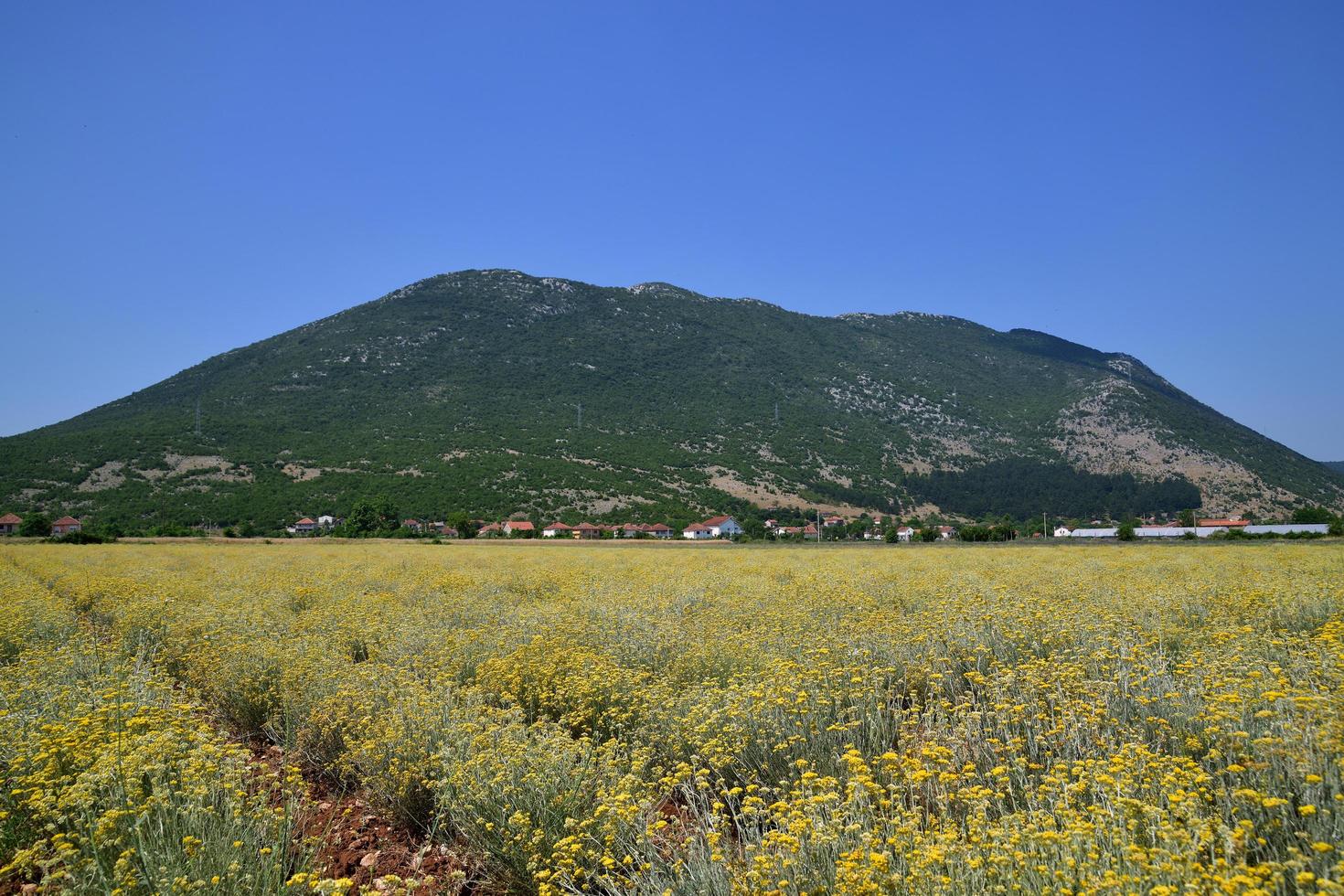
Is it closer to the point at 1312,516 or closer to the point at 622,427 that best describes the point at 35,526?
the point at 622,427

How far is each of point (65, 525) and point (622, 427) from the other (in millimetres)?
56521

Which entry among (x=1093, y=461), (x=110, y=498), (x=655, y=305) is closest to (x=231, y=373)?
(x=110, y=498)

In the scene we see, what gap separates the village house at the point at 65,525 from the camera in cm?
4488

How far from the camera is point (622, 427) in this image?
9044 centimetres

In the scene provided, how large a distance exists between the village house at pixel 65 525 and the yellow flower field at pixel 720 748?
156 ft

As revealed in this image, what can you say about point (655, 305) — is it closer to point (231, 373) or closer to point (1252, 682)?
point (231, 373)

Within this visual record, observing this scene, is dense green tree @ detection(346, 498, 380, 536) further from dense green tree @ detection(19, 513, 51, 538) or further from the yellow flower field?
the yellow flower field

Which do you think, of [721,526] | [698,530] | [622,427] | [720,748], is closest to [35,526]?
[698,530]

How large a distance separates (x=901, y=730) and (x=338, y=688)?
15.5ft

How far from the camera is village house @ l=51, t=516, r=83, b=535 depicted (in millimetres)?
44875

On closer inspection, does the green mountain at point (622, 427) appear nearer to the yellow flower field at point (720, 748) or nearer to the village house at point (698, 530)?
the village house at point (698, 530)

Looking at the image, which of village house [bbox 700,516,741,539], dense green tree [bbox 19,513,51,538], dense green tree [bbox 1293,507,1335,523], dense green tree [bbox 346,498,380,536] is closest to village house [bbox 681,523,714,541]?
village house [bbox 700,516,741,539]

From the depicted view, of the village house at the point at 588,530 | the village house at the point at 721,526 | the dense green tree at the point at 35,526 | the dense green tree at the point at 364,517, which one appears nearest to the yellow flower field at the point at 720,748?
the dense green tree at the point at 35,526

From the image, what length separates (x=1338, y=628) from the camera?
4.91m
